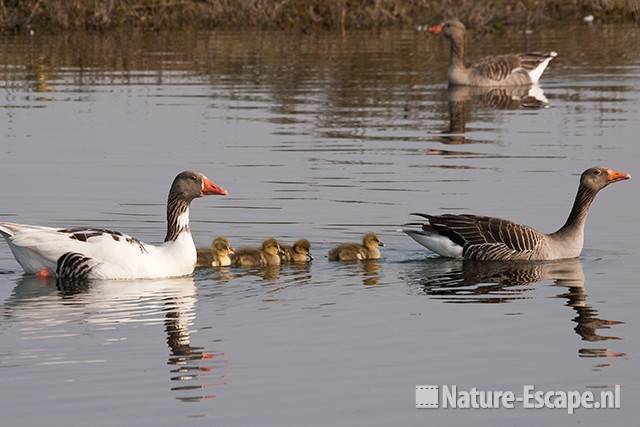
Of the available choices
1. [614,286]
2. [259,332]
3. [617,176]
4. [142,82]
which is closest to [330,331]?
[259,332]

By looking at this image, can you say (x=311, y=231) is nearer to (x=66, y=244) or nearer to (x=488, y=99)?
(x=66, y=244)

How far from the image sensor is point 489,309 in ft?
45.6

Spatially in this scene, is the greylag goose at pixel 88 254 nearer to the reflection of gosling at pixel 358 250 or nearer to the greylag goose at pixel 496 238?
the reflection of gosling at pixel 358 250

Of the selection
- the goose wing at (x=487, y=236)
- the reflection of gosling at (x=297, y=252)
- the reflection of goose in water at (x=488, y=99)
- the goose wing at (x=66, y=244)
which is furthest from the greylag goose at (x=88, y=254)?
the reflection of goose in water at (x=488, y=99)

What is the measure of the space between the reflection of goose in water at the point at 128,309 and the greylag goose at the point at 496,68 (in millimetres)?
18987

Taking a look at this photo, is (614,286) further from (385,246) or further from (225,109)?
(225,109)

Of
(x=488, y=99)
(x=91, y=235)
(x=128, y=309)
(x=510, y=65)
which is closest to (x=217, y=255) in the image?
(x=91, y=235)

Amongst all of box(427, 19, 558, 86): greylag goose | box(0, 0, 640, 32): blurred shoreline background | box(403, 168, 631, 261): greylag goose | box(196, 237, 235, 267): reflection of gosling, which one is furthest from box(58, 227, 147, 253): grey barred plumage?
box(0, 0, 640, 32): blurred shoreline background

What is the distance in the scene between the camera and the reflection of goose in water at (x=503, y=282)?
1363 centimetres

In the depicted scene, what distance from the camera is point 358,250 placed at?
16031 mm

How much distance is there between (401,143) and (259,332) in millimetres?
12283

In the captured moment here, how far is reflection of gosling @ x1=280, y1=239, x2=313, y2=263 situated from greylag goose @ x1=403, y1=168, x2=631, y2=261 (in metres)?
1.25

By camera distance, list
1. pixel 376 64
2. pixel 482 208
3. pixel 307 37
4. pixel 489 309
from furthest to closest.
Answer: pixel 307 37
pixel 376 64
pixel 482 208
pixel 489 309

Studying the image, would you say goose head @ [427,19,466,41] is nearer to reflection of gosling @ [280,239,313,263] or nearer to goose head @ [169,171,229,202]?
reflection of gosling @ [280,239,313,263]
